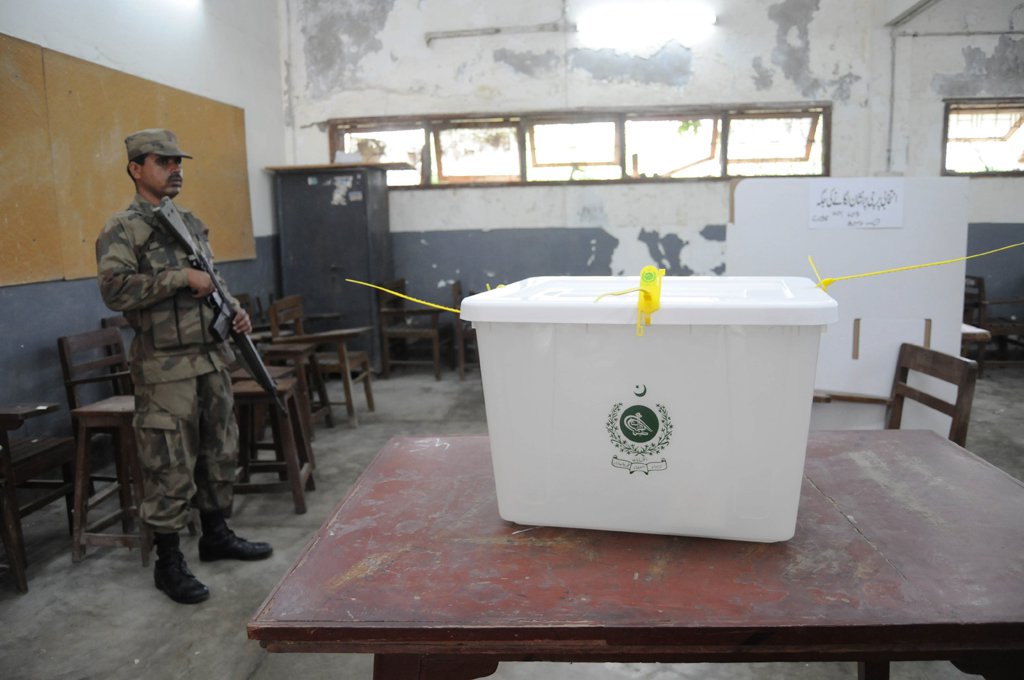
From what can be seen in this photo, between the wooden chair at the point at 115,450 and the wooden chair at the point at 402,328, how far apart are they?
2201 millimetres

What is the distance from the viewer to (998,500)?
1.10 metres

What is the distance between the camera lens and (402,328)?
5277 mm

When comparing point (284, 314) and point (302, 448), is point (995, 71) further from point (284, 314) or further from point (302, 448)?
point (302, 448)

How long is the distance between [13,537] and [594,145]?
4.69 meters

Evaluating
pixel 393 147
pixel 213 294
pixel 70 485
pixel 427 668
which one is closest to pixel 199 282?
pixel 213 294

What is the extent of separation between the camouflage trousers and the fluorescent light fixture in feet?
14.6

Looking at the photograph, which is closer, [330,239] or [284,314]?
[284,314]

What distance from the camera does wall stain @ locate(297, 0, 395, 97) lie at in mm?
5637

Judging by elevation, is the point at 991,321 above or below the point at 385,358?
above

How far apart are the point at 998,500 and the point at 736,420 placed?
54 cm

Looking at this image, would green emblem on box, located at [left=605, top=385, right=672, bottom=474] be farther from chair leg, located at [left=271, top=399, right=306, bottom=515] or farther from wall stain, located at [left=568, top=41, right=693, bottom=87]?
wall stain, located at [left=568, top=41, right=693, bottom=87]

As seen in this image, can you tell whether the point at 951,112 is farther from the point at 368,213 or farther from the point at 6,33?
the point at 6,33

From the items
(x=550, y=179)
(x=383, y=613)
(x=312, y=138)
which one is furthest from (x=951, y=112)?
(x=383, y=613)

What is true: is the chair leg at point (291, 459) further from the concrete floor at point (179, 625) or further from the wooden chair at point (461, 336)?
the wooden chair at point (461, 336)
